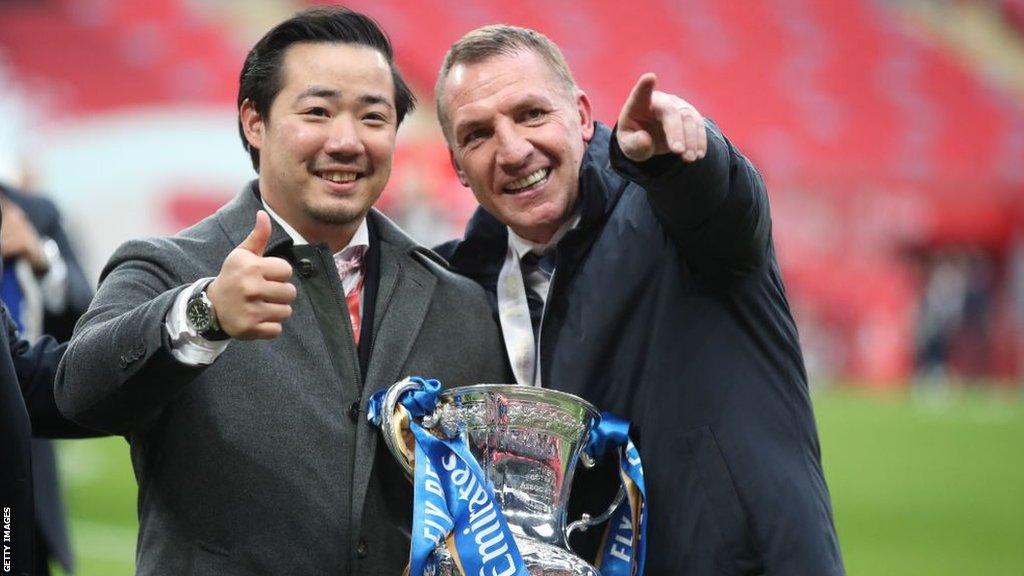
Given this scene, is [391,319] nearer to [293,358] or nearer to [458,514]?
[293,358]

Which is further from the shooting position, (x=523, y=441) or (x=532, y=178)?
(x=532, y=178)

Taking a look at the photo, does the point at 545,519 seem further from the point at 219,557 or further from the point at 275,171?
the point at 275,171

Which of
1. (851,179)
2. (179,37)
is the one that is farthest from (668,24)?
(179,37)

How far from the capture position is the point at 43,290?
12.1 feet

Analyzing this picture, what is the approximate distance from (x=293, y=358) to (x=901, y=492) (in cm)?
807

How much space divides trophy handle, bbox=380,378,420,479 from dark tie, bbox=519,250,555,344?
433 millimetres

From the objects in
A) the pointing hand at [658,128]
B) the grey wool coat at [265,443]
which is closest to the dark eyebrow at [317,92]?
the grey wool coat at [265,443]

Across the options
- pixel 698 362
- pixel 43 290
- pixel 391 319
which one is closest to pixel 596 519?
pixel 698 362

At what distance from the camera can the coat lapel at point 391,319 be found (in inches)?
102

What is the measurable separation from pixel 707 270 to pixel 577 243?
0.30 metres

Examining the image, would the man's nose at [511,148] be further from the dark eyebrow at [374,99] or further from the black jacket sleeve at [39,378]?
the black jacket sleeve at [39,378]

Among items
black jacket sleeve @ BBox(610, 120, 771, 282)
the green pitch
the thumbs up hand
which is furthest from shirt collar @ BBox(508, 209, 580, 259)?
the green pitch

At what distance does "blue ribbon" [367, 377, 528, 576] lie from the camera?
229 cm

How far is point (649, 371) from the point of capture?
2643mm
